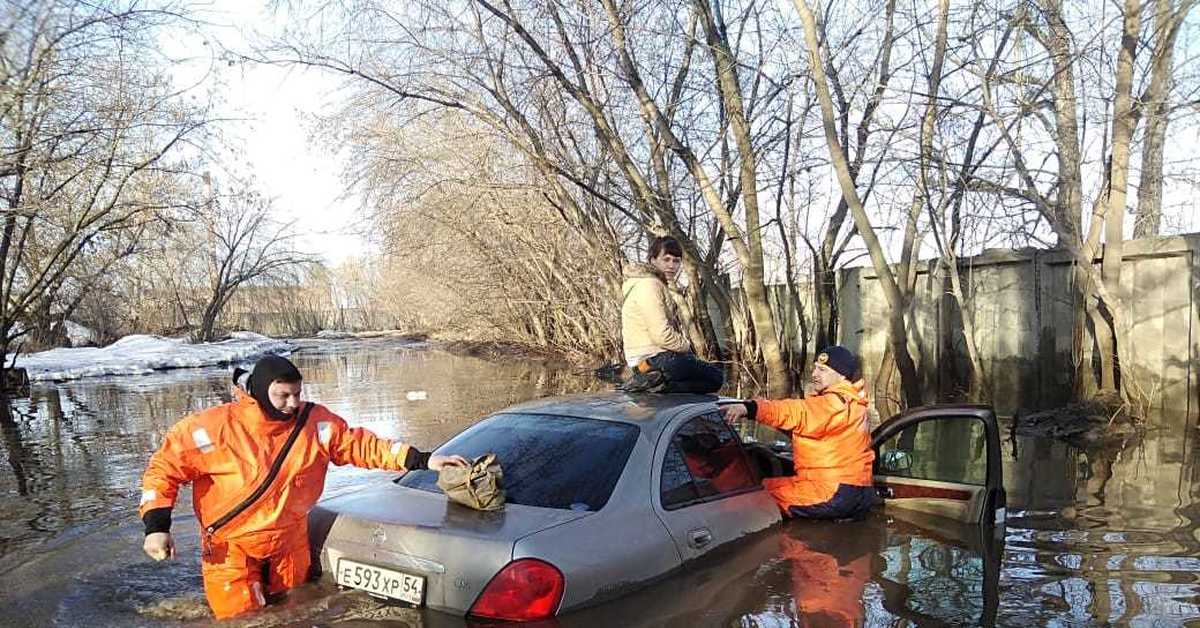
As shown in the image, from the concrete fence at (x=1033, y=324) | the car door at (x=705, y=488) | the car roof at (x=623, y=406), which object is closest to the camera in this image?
the car door at (x=705, y=488)

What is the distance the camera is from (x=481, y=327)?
114ft

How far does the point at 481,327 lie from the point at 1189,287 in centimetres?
2791

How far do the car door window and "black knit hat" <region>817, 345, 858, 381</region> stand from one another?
54 cm

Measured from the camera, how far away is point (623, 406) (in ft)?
15.1

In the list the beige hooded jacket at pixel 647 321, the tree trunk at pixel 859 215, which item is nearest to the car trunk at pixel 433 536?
the beige hooded jacket at pixel 647 321

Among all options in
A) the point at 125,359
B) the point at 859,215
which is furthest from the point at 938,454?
the point at 125,359

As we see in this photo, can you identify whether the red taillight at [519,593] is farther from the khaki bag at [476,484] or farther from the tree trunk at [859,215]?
the tree trunk at [859,215]

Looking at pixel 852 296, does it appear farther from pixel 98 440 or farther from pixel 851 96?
pixel 98 440

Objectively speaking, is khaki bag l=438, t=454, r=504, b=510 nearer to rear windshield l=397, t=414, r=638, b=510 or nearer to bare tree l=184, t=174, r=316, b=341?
rear windshield l=397, t=414, r=638, b=510

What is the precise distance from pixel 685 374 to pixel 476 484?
1.88 m

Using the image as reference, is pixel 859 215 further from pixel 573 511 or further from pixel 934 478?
pixel 573 511

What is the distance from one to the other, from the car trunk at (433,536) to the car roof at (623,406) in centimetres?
78

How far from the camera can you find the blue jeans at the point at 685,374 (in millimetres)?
5223

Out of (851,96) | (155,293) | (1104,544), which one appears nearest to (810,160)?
(851,96)
